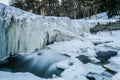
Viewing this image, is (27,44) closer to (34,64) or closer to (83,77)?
(34,64)

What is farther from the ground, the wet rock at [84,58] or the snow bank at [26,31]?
the snow bank at [26,31]

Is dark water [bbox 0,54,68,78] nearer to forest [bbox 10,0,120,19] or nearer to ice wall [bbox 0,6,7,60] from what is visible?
ice wall [bbox 0,6,7,60]

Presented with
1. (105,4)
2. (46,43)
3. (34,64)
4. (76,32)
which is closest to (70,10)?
(76,32)

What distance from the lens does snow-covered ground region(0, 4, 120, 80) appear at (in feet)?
33.9

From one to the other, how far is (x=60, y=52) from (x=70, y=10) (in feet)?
97.8

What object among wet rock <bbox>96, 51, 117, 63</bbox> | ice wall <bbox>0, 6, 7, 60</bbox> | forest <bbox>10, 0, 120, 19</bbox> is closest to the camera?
ice wall <bbox>0, 6, 7, 60</bbox>

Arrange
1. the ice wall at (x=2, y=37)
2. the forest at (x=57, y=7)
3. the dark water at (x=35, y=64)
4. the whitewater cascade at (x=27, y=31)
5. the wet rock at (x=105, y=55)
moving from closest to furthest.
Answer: the dark water at (x=35, y=64) → the ice wall at (x=2, y=37) → the whitewater cascade at (x=27, y=31) → the wet rock at (x=105, y=55) → the forest at (x=57, y=7)

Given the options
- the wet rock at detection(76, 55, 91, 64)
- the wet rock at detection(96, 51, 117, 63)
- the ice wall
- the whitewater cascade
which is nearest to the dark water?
the whitewater cascade

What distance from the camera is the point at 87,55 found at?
14422 mm

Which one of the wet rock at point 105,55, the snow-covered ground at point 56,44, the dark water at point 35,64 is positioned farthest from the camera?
the wet rock at point 105,55

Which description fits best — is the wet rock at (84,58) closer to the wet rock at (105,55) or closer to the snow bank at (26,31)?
the wet rock at (105,55)

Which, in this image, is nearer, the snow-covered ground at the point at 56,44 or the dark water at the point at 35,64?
the snow-covered ground at the point at 56,44

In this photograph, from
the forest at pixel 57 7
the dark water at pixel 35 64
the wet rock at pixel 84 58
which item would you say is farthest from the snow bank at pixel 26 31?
the forest at pixel 57 7

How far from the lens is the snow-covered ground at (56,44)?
1032 centimetres
